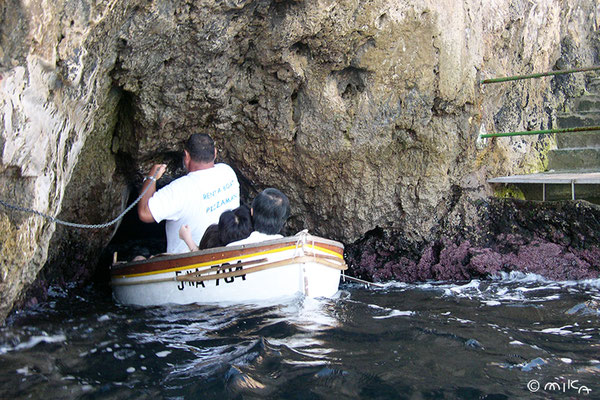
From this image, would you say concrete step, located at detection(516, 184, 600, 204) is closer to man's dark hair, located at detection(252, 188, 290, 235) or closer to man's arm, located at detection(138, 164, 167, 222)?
man's dark hair, located at detection(252, 188, 290, 235)

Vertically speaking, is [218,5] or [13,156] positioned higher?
[218,5]

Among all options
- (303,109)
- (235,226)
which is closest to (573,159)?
(303,109)

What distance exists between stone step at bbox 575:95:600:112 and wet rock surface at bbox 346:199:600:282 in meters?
3.06

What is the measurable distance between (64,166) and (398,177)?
3.78 meters

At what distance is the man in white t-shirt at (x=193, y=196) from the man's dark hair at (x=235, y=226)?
432mm

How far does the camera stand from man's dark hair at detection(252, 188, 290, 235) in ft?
17.2

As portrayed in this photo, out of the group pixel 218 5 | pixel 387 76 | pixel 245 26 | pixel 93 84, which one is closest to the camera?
pixel 93 84

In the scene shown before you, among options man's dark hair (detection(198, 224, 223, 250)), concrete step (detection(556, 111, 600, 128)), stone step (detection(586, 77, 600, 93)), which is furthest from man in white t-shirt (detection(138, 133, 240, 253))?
stone step (detection(586, 77, 600, 93))

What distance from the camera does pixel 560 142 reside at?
841 centimetres

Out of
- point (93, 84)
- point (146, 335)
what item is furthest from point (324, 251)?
point (93, 84)

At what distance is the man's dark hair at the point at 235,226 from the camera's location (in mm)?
5465

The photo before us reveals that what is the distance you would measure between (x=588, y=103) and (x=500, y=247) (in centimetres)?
362

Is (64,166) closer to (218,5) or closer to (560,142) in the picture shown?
(218,5)

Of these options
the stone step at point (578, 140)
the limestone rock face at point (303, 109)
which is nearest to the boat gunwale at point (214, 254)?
the limestone rock face at point (303, 109)
